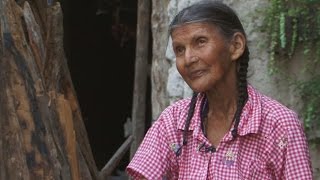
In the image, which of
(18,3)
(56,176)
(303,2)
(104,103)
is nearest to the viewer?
(56,176)

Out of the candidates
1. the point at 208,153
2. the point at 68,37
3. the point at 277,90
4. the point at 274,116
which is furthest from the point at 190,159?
the point at 68,37

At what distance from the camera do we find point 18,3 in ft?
10.8

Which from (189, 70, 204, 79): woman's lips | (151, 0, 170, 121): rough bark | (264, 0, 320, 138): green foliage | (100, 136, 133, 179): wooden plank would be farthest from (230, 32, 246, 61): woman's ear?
(100, 136, 133, 179): wooden plank

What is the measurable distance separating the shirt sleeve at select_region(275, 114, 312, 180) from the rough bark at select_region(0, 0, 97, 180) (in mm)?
940

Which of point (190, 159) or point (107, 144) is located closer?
point (190, 159)

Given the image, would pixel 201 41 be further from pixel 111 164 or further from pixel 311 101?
pixel 111 164

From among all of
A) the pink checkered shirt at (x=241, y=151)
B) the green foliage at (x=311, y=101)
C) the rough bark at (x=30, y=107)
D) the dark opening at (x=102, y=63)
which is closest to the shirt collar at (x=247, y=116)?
the pink checkered shirt at (x=241, y=151)

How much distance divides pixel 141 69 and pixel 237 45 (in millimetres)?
2412

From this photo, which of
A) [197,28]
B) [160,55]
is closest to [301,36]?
[160,55]

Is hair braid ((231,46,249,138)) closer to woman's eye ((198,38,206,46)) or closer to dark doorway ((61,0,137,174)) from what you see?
woman's eye ((198,38,206,46))

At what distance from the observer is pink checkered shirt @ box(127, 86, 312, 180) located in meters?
2.39

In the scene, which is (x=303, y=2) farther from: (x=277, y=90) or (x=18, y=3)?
(x=18, y=3)

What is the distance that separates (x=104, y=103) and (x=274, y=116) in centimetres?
464

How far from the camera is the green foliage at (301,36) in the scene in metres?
3.68
